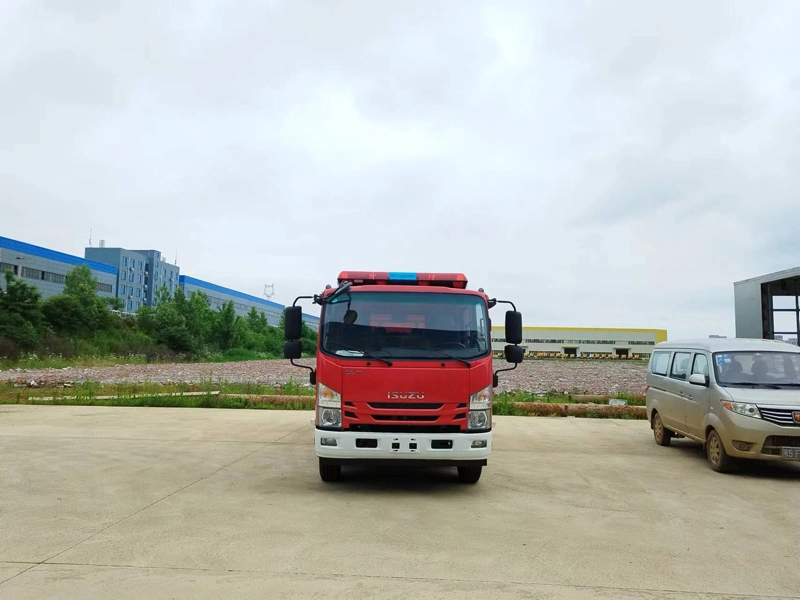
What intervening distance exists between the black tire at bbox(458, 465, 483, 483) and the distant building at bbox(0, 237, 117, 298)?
6408 cm

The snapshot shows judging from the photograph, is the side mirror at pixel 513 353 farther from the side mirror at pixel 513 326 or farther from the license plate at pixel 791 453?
the license plate at pixel 791 453

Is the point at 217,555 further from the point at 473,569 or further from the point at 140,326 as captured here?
the point at 140,326

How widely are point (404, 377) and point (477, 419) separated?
3.07 feet

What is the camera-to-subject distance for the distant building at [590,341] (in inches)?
3595

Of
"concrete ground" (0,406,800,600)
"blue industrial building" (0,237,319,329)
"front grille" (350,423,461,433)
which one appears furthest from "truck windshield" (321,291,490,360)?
"blue industrial building" (0,237,319,329)

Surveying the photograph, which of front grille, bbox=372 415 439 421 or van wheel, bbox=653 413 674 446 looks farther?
van wheel, bbox=653 413 674 446

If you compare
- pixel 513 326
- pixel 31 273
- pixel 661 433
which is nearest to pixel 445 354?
pixel 513 326

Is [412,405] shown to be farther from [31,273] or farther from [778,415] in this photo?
[31,273]

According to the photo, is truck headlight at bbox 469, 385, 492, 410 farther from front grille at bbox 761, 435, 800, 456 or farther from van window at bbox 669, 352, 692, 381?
van window at bbox 669, 352, 692, 381

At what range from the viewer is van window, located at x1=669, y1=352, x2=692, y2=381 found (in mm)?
10023

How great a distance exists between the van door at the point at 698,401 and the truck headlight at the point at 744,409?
581 mm

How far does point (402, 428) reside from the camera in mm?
6879

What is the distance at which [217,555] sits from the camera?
16.1 feet

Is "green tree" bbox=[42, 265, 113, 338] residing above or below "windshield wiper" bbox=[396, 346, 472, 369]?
above
